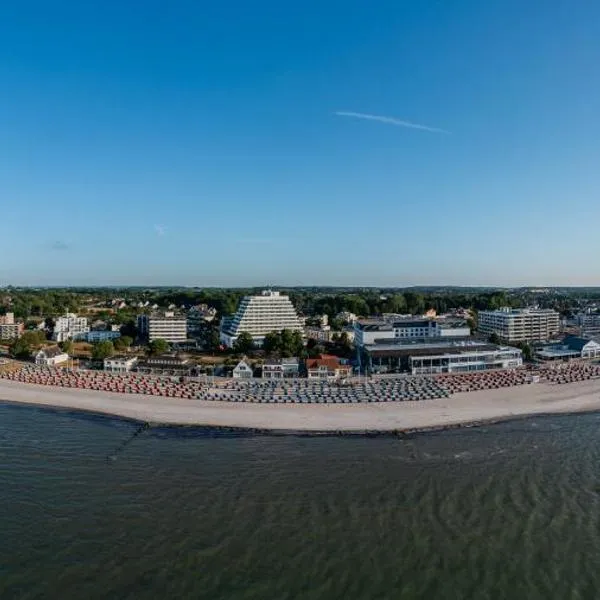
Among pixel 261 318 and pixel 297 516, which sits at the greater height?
pixel 261 318

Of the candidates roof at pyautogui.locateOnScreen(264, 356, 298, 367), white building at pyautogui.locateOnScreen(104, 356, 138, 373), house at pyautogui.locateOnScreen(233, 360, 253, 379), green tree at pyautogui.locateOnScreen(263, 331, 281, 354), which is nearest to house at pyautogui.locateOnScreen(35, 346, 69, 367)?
white building at pyautogui.locateOnScreen(104, 356, 138, 373)

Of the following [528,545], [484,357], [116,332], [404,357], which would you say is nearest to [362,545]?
[528,545]

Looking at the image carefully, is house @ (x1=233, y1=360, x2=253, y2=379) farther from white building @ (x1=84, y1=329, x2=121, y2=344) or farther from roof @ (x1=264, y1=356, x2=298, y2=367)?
white building @ (x1=84, y1=329, x2=121, y2=344)

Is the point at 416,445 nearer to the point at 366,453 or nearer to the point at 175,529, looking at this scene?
the point at 366,453

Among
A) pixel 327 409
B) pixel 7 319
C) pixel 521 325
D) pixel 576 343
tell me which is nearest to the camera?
pixel 327 409

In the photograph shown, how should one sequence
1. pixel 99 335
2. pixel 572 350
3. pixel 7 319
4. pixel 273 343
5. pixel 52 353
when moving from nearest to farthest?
pixel 52 353
pixel 273 343
pixel 572 350
pixel 99 335
pixel 7 319

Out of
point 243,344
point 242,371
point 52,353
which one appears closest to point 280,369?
point 242,371

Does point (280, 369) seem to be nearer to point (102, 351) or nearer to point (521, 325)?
point (102, 351)
